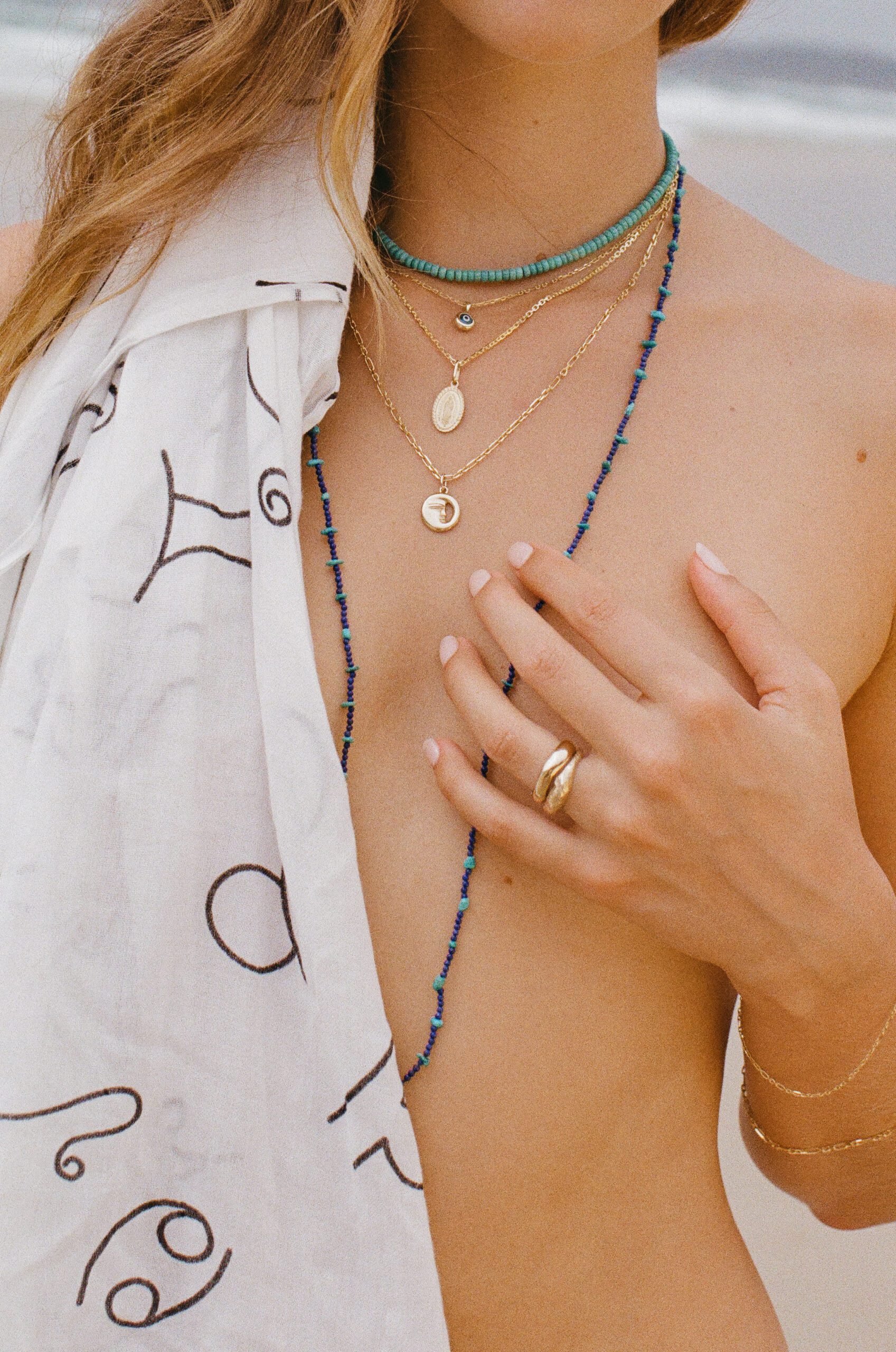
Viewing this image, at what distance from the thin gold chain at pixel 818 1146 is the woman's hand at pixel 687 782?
21 centimetres

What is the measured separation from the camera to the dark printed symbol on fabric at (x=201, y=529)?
2.46ft

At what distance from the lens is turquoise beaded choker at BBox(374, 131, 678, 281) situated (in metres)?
0.93

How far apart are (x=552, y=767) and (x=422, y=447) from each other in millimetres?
275

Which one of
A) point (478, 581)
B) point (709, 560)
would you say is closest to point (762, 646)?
point (709, 560)

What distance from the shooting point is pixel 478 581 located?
31.1 inches

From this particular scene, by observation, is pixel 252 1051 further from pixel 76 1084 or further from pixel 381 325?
pixel 381 325

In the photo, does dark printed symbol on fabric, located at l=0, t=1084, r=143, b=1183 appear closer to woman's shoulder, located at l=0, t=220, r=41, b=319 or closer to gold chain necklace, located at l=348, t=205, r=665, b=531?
gold chain necklace, located at l=348, t=205, r=665, b=531

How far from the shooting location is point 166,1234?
731mm

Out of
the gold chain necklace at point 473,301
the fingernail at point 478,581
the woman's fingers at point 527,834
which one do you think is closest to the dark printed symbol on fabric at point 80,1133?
the woman's fingers at point 527,834

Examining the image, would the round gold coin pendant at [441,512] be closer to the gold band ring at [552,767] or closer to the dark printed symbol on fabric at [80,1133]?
the gold band ring at [552,767]

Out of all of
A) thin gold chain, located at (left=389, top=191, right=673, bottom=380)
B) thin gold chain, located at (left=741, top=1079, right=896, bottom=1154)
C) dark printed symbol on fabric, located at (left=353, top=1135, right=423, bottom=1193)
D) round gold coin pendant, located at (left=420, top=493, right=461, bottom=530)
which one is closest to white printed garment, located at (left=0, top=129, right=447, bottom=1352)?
dark printed symbol on fabric, located at (left=353, top=1135, right=423, bottom=1193)

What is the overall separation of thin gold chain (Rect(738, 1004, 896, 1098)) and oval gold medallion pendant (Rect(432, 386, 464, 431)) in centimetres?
47

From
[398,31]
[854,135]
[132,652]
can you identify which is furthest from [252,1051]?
[854,135]

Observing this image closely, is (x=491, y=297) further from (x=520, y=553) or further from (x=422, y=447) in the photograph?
(x=520, y=553)
